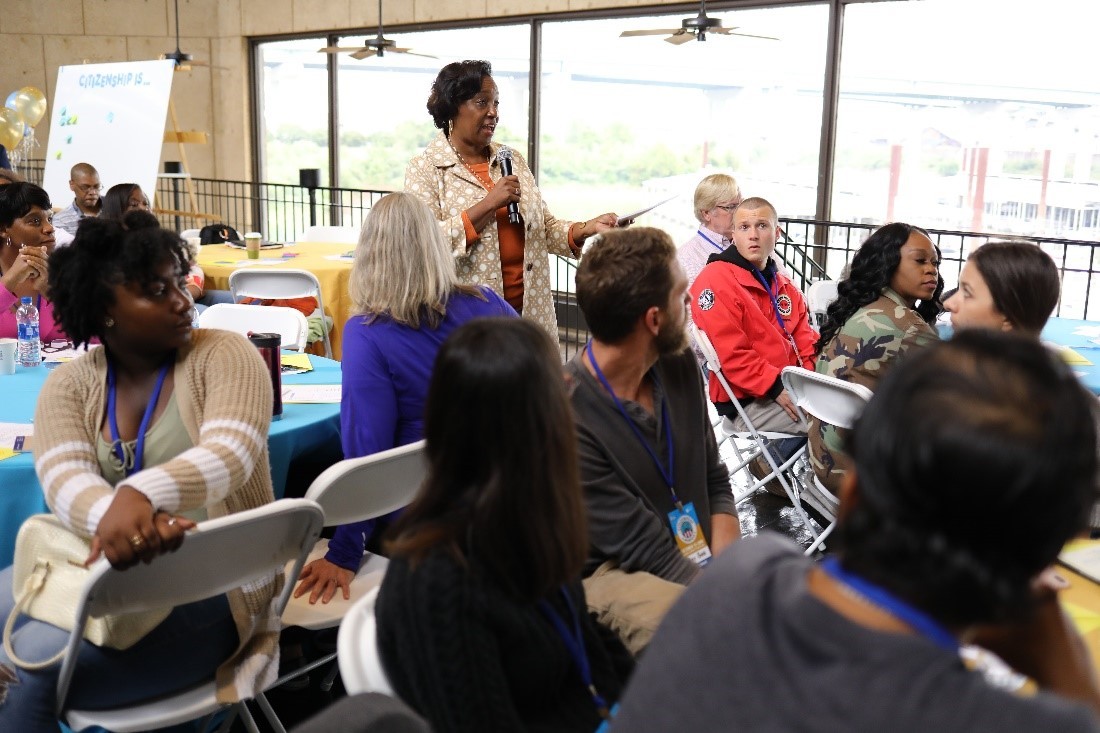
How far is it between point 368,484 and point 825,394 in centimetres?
155

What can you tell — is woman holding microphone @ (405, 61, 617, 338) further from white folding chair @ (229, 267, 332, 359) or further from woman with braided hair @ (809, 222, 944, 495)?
white folding chair @ (229, 267, 332, 359)

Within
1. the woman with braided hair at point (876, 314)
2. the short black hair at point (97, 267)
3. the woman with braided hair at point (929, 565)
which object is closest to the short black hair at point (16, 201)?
the short black hair at point (97, 267)

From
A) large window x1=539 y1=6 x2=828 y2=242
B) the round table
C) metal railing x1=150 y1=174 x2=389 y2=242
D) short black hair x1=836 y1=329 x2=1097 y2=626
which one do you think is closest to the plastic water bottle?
the round table

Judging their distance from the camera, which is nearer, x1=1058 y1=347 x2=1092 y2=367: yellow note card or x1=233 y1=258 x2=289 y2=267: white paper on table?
x1=1058 y1=347 x2=1092 y2=367: yellow note card

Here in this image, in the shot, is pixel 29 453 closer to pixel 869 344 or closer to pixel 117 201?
pixel 869 344

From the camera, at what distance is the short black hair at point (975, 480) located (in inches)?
31.3

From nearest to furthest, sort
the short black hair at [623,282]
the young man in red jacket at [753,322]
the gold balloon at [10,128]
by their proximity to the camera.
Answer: the short black hair at [623,282] < the young man in red jacket at [753,322] < the gold balloon at [10,128]

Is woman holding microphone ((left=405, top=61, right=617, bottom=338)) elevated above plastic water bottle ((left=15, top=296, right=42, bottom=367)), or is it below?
above

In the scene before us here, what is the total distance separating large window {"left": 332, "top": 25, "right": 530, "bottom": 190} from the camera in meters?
9.86

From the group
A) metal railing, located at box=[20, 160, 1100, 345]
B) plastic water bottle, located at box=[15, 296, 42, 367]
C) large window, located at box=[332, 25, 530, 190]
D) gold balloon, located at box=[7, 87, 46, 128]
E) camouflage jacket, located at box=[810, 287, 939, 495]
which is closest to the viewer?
camouflage jacket, located at box=[810, 287, 939, 495]

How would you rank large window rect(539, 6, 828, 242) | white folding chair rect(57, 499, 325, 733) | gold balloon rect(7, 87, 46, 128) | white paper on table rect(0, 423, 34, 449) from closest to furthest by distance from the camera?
white folding chair rect(57, 499, 325, 733)
white paper on table rect(0, 423, 34, 449)
large window rect(539, 6, 828, 242)
gold balloon rect(7, 87, 46, 128)

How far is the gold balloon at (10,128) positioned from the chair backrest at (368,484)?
9816 mm

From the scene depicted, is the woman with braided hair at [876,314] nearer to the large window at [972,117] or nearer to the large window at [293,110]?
the large window at [972,117]

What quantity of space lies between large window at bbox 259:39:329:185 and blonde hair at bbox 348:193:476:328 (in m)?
9.78
